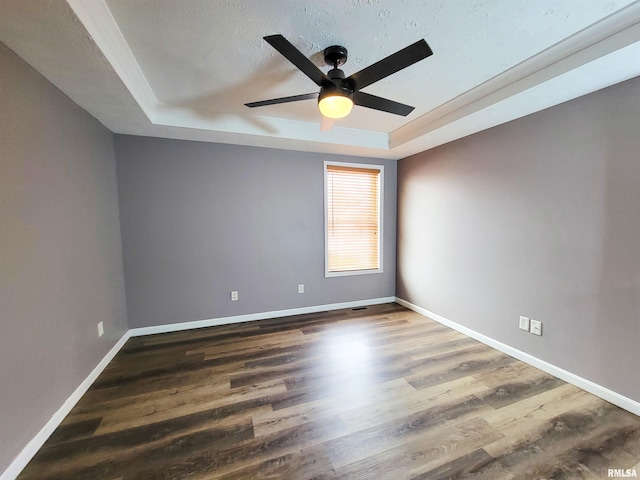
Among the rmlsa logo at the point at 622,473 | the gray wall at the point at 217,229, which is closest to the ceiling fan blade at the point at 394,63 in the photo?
the gray wall at the point at 217,229

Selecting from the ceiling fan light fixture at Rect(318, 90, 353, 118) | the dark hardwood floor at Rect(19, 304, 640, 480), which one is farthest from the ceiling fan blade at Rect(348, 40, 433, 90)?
the dark hardwood floor at Rect(19, 304, 640, 480)

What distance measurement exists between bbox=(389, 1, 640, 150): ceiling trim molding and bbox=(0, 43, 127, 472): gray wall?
10.6 feet

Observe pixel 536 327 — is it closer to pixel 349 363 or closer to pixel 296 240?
pixel 349 363

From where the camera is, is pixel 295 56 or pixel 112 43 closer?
pixel 295 56

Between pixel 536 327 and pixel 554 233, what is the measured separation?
2.83 feet

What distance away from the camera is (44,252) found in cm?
164

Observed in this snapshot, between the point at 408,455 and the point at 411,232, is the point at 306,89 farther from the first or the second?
the point at 408,455

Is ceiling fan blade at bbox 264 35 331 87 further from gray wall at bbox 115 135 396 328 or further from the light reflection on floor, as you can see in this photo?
the light reflection on floor

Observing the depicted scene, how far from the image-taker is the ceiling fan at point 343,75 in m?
1.36

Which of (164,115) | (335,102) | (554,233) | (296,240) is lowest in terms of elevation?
(296,240)

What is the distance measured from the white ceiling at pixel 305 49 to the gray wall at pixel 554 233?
266 mm

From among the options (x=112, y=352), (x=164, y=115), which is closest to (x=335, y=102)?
(x=164, y=115)

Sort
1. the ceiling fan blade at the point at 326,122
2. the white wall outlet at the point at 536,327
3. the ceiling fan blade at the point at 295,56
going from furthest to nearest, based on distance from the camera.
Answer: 1. the white wall outlet at the point at 536,327
2. the ceiling fan blade at the point at 326,122
3. the ceiling fan blade at the point at 295,56

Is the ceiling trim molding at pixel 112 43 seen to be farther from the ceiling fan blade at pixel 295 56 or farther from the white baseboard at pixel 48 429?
the white baseboard at pixel 48 429
